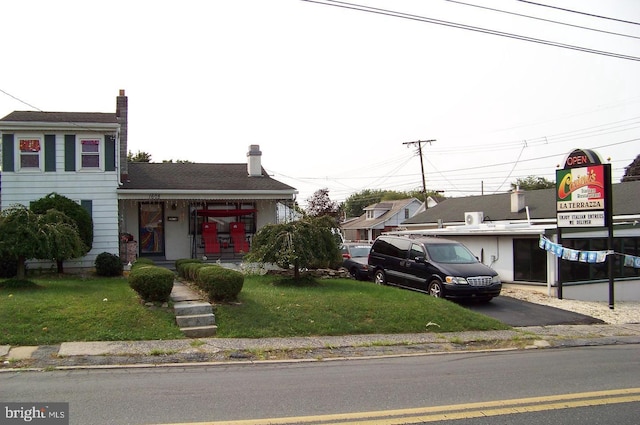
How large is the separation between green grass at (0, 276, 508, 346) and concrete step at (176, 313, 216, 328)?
6.1 inches

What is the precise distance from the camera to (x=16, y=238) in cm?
1247

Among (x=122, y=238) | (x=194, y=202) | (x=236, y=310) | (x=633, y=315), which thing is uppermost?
(x=194, y=202)

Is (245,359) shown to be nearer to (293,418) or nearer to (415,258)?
(293,418)

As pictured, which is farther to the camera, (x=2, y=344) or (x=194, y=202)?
(x=194, y=202)

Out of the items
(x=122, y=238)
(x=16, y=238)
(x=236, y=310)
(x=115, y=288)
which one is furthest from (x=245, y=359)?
(x=122, y=238)

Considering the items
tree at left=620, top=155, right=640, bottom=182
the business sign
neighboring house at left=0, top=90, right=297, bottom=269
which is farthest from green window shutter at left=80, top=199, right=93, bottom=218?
tree at left=620, top=155, right=640, bottom=182

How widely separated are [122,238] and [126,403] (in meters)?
13.7

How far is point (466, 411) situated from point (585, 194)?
1251 cm

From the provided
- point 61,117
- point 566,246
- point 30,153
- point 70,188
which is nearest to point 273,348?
point 70,188

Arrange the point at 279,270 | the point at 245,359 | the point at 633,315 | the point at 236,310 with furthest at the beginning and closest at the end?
the point at 279,270 → the point at 633,315 → the point at 236,310 → the point at 245,359

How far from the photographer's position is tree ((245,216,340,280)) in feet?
44.4

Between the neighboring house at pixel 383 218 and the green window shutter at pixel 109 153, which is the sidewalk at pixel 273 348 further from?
the neighboring house at pixel 383 218

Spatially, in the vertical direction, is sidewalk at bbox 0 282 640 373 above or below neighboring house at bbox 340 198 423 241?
below

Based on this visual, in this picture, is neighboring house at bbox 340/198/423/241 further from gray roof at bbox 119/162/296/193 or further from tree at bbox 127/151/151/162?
gray roof at bbox 119/162/296/193
